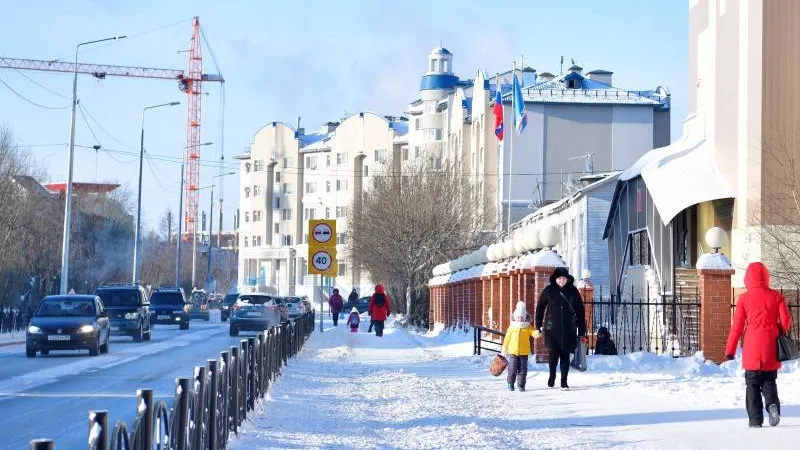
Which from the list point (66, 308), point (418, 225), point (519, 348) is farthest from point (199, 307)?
point (519, 348)

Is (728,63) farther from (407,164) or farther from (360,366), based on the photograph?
(407,164)

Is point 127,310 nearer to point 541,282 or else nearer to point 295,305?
point 541,282

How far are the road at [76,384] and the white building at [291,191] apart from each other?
9332cm

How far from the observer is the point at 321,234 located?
115 feet

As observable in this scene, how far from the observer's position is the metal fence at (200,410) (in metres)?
6.59

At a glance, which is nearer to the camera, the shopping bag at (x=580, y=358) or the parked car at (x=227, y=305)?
the shopping bag at (x=580, y=358)

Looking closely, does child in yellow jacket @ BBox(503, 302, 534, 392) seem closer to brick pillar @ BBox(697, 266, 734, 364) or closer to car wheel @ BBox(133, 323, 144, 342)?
brick pillar @ BBox(697, 266, 734, 364)

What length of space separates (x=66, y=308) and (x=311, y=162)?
105549mm

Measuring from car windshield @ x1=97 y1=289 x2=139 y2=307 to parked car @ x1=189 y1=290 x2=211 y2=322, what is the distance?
107 ft

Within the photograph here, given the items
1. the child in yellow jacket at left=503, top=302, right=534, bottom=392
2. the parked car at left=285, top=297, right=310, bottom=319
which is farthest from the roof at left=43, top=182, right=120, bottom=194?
the child in yellow jacket at left=503, top=302, right=534, bottom=392

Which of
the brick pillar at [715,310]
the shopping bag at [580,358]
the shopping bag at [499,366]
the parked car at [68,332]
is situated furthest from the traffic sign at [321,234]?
the brick pillar at [715,310]

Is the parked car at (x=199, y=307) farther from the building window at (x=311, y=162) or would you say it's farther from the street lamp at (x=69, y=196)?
the building window at (x=311, y=162)

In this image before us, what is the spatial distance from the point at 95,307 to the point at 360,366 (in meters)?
9.00

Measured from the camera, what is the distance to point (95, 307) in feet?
107
